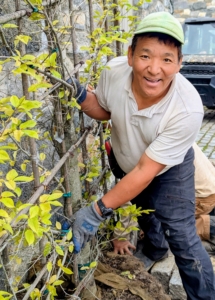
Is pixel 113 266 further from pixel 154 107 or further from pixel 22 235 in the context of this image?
pixel 22 235

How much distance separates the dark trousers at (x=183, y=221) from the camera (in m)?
2.39

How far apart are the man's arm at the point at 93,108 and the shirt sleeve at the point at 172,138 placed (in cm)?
44

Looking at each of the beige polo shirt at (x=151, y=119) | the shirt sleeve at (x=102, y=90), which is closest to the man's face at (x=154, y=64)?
the beige polo shirt at (x=151, y=119)

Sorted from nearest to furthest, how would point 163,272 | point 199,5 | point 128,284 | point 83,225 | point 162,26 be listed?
point 162,26 → point 83,225 → point 128,284 → point 163,272 → point 199,5

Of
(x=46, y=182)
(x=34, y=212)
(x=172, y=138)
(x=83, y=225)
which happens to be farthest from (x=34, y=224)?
(x=172, y=138)

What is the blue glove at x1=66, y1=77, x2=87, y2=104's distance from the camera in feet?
6.78

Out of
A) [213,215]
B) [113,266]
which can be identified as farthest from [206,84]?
[113,266]

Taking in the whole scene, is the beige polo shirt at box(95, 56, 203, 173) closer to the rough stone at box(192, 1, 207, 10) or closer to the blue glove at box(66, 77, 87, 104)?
the blue glove at box(66, 77, 87, 104)

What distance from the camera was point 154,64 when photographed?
198cm

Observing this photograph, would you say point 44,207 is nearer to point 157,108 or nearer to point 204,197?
point 157,108

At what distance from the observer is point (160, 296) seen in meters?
2.50

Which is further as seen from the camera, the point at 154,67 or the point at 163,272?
the point at 163,272

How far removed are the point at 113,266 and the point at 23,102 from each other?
5.48 feet

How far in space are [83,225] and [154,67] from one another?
79 centimetres
